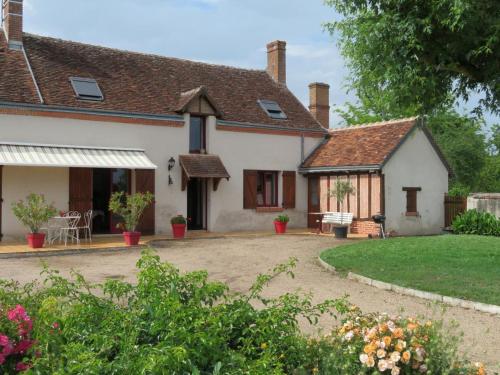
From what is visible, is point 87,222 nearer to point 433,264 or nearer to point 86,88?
point 86,88

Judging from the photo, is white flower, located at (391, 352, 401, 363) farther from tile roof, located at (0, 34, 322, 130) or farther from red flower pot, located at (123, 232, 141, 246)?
tile roof, located at (0, 34, 322, 130)

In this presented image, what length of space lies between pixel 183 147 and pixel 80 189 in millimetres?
4244

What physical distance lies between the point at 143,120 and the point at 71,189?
3626 millimetres

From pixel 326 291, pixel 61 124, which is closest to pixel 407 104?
pixel 326 291

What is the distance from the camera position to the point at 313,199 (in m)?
23.5

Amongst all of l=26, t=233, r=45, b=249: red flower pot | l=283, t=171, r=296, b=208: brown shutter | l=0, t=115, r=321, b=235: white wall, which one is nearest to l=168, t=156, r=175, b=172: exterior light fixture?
l=0, t=115, r=321, b=235: white wall

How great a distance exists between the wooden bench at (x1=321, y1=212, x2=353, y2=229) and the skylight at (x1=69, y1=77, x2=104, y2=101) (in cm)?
974

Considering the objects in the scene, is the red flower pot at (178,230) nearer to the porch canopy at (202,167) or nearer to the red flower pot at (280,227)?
the porch canopy at (202,167)

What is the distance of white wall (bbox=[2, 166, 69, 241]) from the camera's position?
A: 16922 millimetres

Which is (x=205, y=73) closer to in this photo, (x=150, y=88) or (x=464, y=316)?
(x=150, y=88)

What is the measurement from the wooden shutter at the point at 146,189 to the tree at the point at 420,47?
31.0 ft

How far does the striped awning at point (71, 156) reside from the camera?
16.0 metres

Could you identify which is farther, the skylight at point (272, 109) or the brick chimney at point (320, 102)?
the brick chimney at point (320, 102)

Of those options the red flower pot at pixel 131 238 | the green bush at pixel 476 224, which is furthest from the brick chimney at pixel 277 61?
the red flower pot at pixel 131 238
